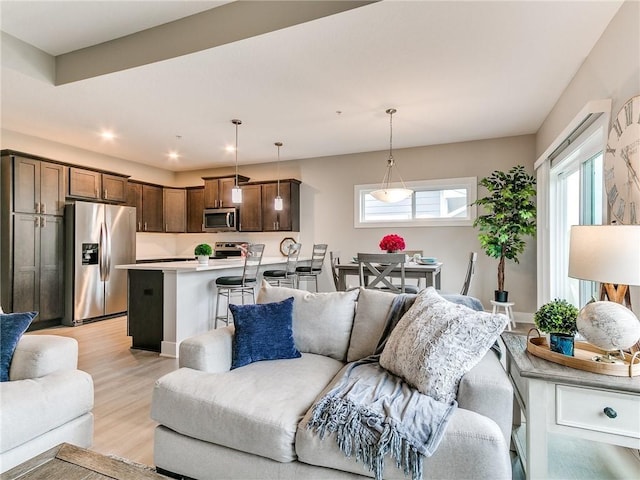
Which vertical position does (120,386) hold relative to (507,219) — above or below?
below

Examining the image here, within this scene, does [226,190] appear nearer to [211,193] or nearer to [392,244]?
[211,193]

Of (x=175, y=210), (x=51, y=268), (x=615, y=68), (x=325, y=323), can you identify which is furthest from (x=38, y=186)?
(x=615, y=68)

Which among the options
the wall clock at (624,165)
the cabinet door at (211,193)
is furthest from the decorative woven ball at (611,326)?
the cabinet door at (211,193)

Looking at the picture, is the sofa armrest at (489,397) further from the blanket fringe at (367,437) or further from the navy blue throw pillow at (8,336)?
the navy blue throw pillow at (8,336)

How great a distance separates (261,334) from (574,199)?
3.45m

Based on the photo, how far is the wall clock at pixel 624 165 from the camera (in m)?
1.76

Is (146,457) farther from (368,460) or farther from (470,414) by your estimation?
(470,414)


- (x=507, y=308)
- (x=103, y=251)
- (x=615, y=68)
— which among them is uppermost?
(x=615, y=68)

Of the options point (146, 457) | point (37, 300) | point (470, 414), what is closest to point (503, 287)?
point (470, 414)

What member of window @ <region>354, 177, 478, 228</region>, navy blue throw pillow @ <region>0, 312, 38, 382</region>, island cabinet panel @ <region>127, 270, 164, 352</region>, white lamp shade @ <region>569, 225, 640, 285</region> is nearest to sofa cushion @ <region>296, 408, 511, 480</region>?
white lamp shade @ <region>569, 225, 640, 285</region>

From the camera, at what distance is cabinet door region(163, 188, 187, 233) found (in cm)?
687

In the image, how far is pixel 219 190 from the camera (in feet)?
21.4

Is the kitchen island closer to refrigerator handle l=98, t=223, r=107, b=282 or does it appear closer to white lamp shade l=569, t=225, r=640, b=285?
refrigerator handle l=98, t=223, r=107, b=282

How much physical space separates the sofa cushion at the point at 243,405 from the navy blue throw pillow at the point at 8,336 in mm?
864
